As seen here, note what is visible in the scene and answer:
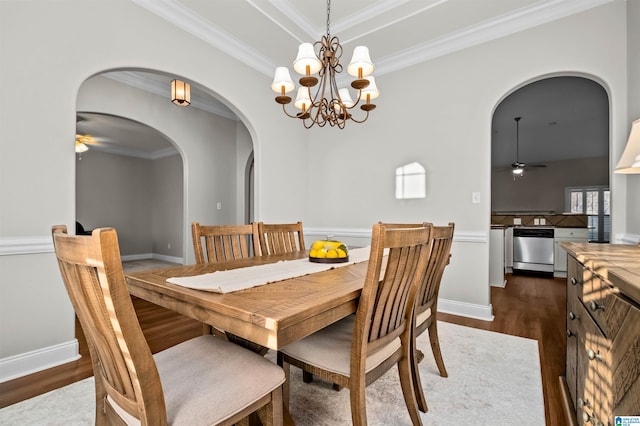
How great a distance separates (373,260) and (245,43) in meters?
3.15

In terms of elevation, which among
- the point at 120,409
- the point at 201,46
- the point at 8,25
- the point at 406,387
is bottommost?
the point at 406,387

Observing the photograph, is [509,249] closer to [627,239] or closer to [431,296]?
[627,239]

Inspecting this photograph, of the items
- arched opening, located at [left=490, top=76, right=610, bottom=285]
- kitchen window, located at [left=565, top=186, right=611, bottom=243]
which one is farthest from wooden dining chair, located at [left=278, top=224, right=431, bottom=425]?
kitchen window, located at [left=565, top=186, right=611, bottom=243]

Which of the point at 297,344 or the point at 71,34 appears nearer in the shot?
the point at 297,344

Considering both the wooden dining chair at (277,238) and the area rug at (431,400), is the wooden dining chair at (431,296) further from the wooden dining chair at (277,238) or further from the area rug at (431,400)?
the wooden dining chair at (277,238)

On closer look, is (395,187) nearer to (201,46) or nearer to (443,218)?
(443,218)

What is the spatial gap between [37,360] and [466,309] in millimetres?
3516

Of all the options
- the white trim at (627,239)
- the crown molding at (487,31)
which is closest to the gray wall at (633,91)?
the white trim at (627,239)

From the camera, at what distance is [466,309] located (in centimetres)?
306

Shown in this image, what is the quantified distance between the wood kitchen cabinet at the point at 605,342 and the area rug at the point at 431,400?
278 mm

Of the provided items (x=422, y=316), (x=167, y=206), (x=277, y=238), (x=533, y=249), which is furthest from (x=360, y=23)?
(x=167, y=206)

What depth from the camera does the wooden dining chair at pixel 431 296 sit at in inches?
59.9

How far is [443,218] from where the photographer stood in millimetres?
3236

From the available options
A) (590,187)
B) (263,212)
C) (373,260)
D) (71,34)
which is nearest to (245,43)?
(71,34)
